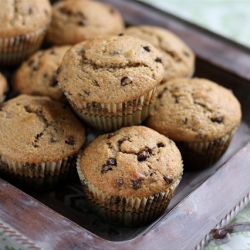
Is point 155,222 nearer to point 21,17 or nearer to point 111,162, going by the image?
point 111,162

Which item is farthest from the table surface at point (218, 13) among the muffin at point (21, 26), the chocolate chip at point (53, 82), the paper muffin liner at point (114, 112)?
the paper muffin liner at point (114, 112)

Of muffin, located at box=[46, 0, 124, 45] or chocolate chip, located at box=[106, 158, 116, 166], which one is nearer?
chocolate chip, located at box=[106, 158, 116, 166]

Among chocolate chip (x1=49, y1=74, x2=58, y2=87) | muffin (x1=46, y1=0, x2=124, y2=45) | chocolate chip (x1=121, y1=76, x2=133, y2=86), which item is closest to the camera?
chocolate chip (x1=121, y1=76, x2=133, y2=86)

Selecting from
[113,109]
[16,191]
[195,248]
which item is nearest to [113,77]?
[113,109]

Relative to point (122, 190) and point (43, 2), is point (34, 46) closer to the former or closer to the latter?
point (43, 2)

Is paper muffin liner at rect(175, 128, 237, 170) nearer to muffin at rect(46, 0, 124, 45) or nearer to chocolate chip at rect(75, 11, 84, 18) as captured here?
muffin at rect(46, 0, 124, 45)

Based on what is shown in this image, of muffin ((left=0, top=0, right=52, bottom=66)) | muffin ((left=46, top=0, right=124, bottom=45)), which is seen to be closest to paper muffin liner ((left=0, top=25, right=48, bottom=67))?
muffin ((left=0, top=0, right=52, bottom=66))

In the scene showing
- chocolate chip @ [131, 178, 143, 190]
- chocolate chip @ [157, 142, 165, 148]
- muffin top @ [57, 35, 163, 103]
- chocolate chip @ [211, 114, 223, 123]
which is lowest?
chocolate chip @ [131, 178, 143, 190]
